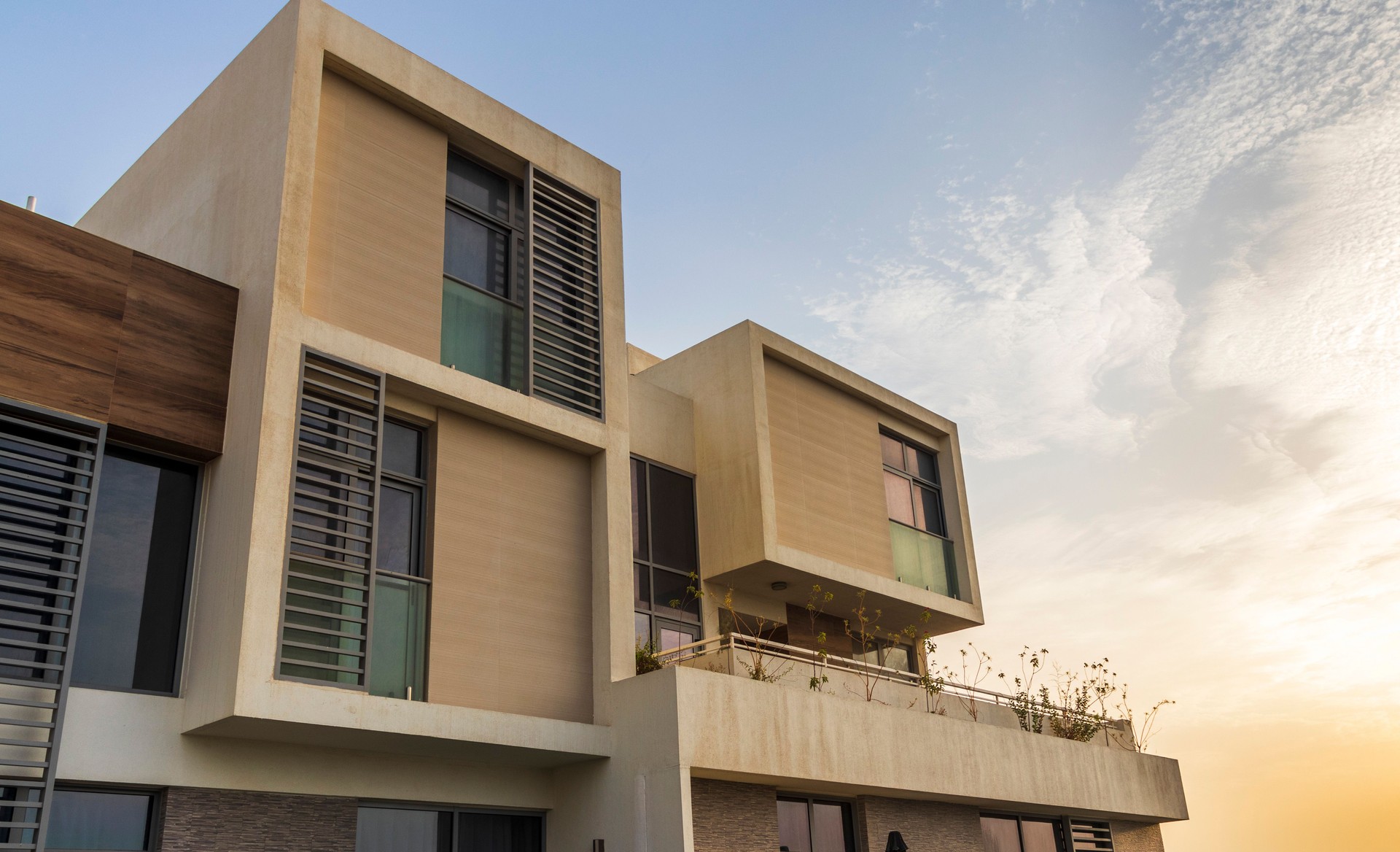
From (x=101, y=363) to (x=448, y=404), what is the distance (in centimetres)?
324

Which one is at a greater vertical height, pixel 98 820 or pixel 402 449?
pixel 402 449

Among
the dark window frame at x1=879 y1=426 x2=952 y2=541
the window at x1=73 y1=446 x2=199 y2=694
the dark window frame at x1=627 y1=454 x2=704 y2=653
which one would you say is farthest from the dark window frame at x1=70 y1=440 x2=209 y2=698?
the dark window frame at x1=879 y1=426 x2=952 y2=541

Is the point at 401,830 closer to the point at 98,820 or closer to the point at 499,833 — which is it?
the point at 499,833

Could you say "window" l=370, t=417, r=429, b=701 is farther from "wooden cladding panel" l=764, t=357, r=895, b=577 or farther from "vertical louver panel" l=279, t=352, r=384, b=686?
"wooden cladding panel" l=764, t=357, r=895, b=577

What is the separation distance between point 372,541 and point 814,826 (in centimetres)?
684

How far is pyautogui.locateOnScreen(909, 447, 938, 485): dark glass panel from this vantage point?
786 inches

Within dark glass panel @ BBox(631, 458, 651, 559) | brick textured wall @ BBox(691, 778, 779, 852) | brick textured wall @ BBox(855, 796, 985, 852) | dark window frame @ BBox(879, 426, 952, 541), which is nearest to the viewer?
brick textured wall @ BBox(691, 778, 779, 852)

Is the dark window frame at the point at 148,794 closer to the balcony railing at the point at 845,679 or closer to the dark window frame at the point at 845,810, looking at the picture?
Answer: the balcony railing at the point at 845,679

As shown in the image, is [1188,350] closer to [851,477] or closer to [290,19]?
[851,477]

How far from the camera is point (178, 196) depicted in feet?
40.4

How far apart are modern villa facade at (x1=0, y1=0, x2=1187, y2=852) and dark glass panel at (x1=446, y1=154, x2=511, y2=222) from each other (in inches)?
1.9

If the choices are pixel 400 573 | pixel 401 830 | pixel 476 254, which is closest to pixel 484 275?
pixel 476 254

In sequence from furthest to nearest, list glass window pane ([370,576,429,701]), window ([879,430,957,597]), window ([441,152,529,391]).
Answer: window ([879,430,957,597]) < window ([441,152,529,391]) < glass window pane ([370,576,429,701])

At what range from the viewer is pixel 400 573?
1077 cm
